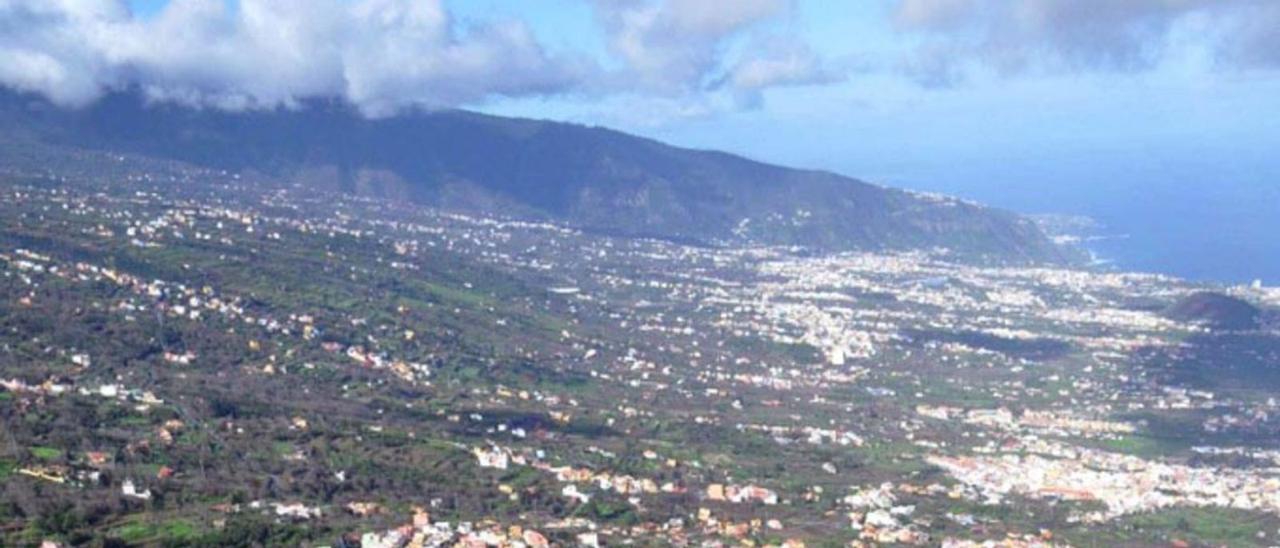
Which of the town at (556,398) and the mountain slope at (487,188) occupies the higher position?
the mountain slope at (487,188)

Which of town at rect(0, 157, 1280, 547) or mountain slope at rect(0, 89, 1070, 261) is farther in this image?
mountain slope at rect(0, 89, 1070, 261)

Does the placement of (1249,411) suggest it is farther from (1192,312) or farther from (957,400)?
(1192,312)

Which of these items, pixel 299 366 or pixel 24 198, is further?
pixel 24 198

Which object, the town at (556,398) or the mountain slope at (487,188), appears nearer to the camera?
the town at (556,398)

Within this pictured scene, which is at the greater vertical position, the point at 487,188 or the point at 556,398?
the point at 487,188

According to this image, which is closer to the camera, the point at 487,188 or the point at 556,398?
the point at 556,398

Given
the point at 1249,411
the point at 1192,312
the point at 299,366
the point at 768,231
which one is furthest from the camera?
the point at 768,231

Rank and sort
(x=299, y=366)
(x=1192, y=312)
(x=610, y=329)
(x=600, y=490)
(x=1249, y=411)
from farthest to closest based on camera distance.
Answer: (x=1192, y=312)
(x=610, y=329)
(x=1249, y=411)
(x=299, y=366)
(x=600, y=490)

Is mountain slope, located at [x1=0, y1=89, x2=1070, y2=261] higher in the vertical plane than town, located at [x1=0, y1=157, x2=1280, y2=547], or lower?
higher

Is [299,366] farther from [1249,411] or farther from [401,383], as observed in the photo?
[1249,411]

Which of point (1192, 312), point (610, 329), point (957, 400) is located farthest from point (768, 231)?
point (957, 400)
